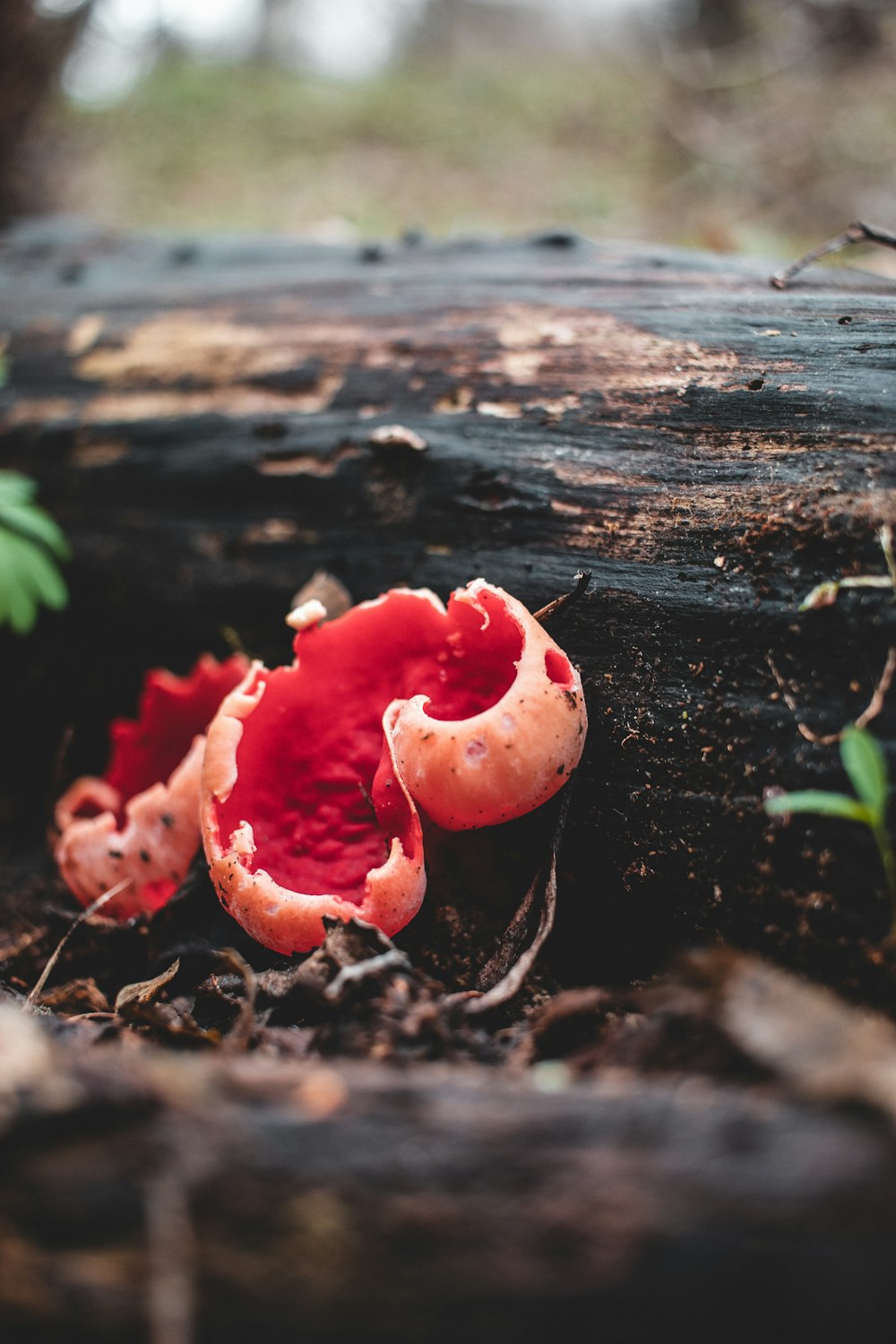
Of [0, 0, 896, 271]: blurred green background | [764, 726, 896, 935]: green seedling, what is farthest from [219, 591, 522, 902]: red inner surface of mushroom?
[0, 0, 896, 271]: blurred green background

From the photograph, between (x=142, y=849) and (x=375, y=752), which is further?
(x=142, y=849)

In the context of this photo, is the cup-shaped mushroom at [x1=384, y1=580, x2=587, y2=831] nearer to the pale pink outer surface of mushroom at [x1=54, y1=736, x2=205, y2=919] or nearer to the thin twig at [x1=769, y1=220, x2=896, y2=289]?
the pale pink outer surface of mushroom at [x1=54, y1=736, x2=205, y2=919]

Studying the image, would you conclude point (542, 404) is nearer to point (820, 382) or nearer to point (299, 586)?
point (820, 382)

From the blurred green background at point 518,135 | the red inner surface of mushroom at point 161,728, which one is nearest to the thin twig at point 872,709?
the red inner surface of mushroom at point 161,728

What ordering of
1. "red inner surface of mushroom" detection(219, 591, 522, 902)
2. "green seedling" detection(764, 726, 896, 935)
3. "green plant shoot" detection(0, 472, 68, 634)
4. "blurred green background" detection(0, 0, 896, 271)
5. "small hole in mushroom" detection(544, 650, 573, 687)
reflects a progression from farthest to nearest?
1. "blurred green background" detection(0, 0, 896, 271)
2. "green plant shoot" detection(0, 472, 68, 634)
3. "red inner surface of mushroom" detection(219, 591, 522, 902)
4. "small hole in mushroom" detection(544, 650, 573, 687)
5. "green seedling" detection(764, 726, 896, 935)

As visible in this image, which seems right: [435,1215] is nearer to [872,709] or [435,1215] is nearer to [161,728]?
[872,709]

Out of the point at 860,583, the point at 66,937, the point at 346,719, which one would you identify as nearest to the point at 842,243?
the point at 860,583
